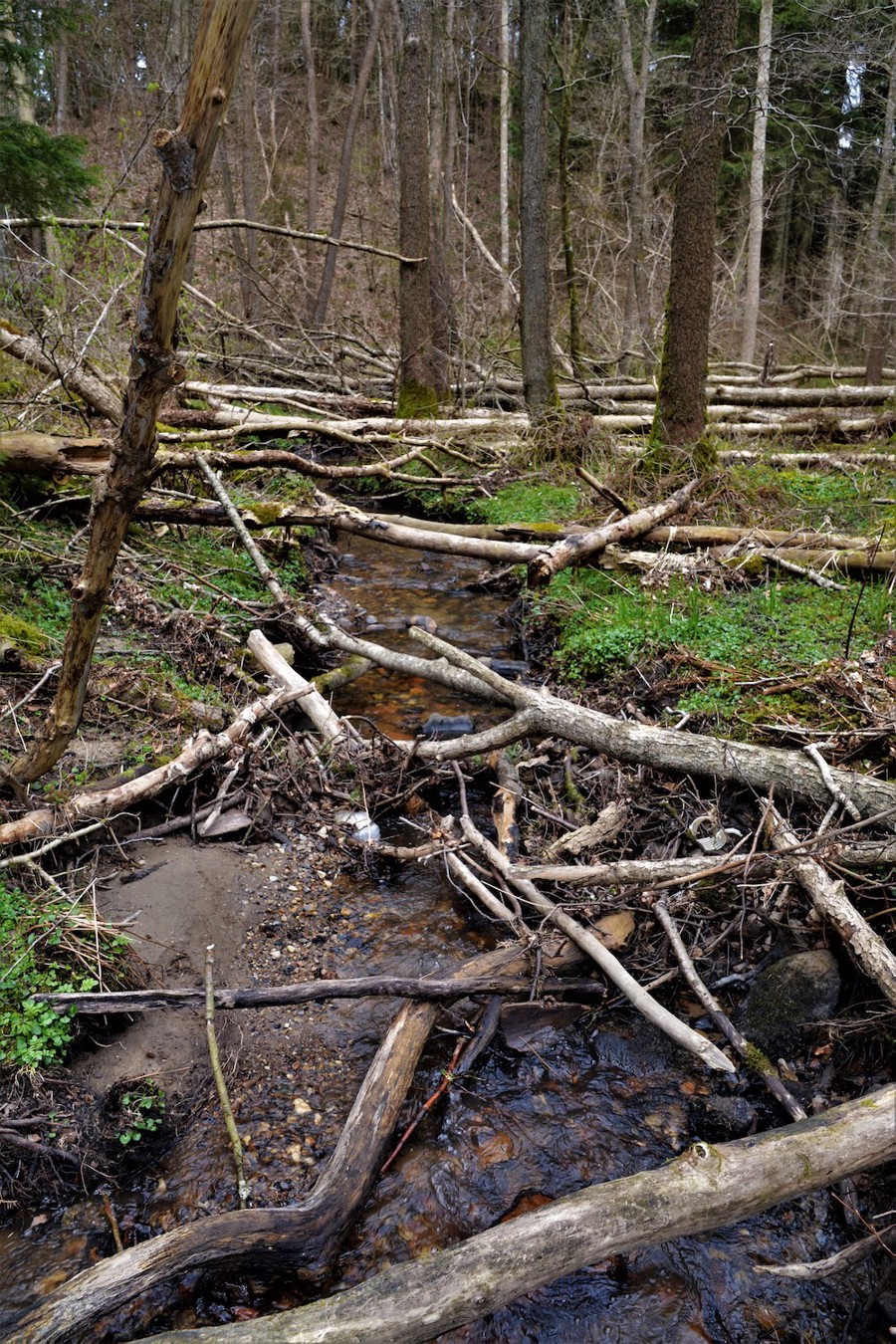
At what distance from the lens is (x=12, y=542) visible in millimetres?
6270

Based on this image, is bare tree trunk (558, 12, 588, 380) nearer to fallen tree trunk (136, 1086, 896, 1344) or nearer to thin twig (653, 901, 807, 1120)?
thin twig (653, 901, 807, 1120)

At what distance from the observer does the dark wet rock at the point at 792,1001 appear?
144 inches

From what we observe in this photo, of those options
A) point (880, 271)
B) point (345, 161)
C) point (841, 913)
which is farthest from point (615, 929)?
point (880, 271)

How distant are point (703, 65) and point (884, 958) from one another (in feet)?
28.5

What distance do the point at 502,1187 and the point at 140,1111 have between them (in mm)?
1494

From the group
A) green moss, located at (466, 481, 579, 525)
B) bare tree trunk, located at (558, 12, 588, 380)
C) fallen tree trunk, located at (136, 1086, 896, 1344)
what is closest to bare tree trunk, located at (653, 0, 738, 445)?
green moss, located at (466, 481, 579, 525)

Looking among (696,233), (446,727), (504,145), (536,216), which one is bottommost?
(446,727)

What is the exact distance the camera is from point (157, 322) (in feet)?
6.72

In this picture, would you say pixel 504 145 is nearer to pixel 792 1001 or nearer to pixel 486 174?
pixel 486 174

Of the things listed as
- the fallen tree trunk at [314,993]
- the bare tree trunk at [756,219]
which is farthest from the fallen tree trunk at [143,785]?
the bare tree trunk at [756,219]

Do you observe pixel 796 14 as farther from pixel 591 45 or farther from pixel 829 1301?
pixel 829 1301

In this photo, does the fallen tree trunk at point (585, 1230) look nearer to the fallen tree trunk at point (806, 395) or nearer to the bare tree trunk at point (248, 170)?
the fallen tree trunk at point (806, 395)

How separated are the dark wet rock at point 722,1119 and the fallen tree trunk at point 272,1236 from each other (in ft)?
4.05

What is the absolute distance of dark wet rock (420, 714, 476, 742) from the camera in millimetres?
6078
